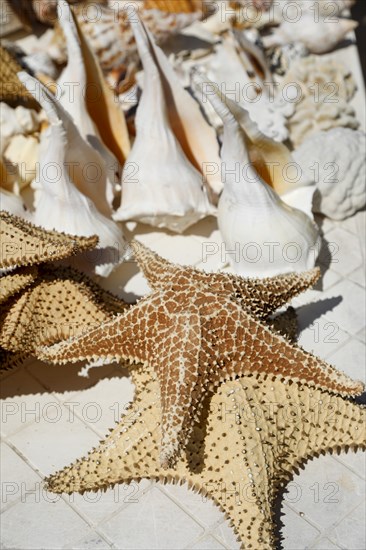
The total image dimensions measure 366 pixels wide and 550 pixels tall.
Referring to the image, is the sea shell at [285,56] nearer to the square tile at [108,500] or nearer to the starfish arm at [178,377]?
the starfish arm at [178,377]

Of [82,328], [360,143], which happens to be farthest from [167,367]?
[360,143]

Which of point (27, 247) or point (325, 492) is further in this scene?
point (27, 247)

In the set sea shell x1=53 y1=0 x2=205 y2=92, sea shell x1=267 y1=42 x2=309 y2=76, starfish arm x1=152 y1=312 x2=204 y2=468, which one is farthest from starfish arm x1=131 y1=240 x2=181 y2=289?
sea shell x1=267 y1=42 x2=309 y2=76

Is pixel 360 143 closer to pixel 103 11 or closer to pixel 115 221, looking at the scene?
pixel 115 221

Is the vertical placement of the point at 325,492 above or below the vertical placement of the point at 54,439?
below

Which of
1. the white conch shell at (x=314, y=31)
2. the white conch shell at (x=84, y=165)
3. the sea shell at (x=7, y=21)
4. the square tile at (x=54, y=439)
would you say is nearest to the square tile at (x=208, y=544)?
the square tile at (x=54, y=439)

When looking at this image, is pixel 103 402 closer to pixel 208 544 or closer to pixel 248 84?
pixel 208 544

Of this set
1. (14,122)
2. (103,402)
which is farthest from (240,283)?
(14,122)
